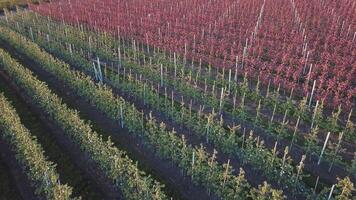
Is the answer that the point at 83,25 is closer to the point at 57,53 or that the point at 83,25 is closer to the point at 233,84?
the point at 57,53

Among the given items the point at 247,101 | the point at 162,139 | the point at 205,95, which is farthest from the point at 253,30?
the point at 162,139

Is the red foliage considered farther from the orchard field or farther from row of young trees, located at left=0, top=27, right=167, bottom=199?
row of young trees, located at left=0, top=27, right=167, bottom=199

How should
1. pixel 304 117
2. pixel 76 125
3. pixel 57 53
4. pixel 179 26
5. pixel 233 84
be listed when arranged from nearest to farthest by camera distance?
pixel 76 125 < pixel 304 117 < pixel 233 84 < pixel 57 53 < pixel 179 26

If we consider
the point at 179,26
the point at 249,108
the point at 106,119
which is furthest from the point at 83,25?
the point at 249,108

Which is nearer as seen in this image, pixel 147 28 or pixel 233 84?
pixel 233 84

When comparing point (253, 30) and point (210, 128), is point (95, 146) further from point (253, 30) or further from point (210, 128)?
point (253, 30)

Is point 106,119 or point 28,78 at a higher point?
point 28,78
